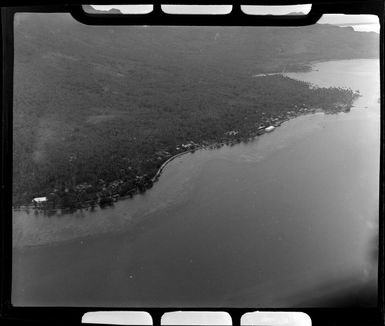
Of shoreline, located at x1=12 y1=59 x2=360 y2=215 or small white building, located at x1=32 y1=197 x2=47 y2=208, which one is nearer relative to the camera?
small white building, located at x1=32 y1=197 x2=47 y2=208

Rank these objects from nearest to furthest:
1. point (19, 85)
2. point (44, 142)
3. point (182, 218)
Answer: point (19, 85)
point (44, 142)
point (182, 218)

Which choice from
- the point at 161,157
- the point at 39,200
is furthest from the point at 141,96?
the point at 39,200

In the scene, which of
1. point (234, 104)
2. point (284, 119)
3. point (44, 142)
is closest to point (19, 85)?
point (44, 142)

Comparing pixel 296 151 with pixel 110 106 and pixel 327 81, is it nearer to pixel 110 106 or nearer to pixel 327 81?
pixel 327 81

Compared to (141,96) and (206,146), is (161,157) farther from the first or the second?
(141,96)

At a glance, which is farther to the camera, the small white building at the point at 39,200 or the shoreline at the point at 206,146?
the shoreline at the point at 206,146

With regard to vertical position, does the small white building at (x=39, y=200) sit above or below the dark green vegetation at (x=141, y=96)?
below

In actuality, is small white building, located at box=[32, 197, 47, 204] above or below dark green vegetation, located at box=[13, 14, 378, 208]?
below

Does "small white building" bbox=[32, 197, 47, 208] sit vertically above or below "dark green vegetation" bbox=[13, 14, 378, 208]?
below
